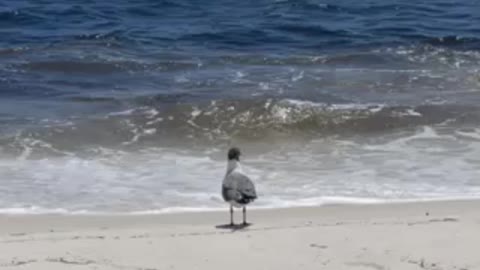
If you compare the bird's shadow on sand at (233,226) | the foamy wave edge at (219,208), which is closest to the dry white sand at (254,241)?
the bird's shadow on sand at (233,226)

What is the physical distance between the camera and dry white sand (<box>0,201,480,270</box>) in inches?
289

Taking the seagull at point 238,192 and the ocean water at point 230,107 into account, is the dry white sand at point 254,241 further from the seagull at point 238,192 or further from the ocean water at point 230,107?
the ocean water at point 230,107

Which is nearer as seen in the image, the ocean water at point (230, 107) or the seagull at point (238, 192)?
the seagull at point (238, 192)

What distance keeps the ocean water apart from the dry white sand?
546 mm

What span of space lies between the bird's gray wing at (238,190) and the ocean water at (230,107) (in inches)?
25.7

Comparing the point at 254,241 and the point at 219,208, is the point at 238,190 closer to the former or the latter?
the point at 219,208

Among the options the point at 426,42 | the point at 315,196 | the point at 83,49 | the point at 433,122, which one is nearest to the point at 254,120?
the point at 433,122

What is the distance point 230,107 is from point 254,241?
22.2ft

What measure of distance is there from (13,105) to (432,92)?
5515 millimetres

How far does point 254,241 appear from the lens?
314 inches

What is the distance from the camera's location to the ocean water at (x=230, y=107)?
414 inches

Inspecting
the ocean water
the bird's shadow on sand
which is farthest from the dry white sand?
the ocean water

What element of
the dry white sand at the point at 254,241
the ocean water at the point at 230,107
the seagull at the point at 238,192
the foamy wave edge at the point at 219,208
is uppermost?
the ocean water at the point at 230,107

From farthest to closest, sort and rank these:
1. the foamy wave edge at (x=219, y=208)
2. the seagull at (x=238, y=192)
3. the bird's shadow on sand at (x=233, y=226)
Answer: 1. the foamy wave edge at (x=219, y=208)
2. the seagull at (x=238, y=192)
3. the bird's shadow on sand at (x=233, y=226)
